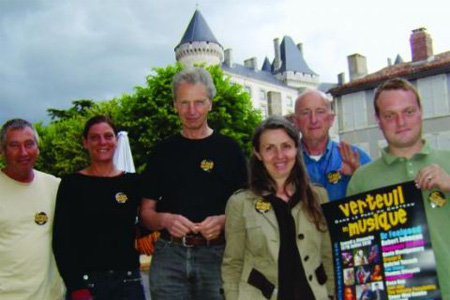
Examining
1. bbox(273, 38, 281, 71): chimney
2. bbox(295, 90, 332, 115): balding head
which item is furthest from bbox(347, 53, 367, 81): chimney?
bbox(273, 38, 281, 71): chimney

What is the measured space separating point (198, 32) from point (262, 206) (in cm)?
8152

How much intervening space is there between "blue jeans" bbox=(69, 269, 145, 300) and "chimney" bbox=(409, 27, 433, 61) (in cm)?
2863

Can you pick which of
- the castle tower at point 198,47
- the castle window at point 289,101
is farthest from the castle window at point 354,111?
the castle window at point 289,101

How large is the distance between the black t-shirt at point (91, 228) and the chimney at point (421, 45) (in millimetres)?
28492

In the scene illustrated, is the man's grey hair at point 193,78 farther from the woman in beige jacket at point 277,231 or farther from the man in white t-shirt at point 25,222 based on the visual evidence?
the man in white t-shirt at point 25,222

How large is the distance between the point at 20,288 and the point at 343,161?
9.07 feet

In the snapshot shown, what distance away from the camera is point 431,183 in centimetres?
285

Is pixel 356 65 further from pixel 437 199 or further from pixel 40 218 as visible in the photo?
pixel 437 199

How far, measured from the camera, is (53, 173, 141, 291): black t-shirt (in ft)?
13.2

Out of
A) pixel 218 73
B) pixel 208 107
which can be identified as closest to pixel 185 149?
pixel 208 107

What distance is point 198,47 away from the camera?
265ft

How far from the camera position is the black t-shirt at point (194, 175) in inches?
157

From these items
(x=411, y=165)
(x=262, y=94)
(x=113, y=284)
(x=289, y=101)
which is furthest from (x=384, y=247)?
(x=289, y=101)

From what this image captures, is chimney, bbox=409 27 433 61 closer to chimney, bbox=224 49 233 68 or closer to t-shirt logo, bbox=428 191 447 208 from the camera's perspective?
t-shirt logo, bbox=428 191 447 208
